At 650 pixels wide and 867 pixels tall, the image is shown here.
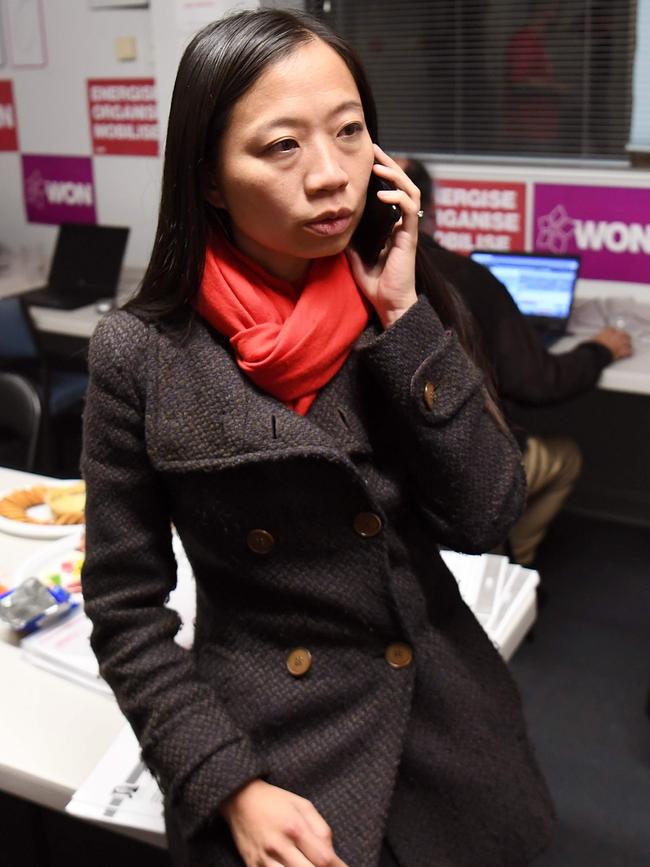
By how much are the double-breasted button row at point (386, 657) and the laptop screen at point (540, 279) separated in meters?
2.23

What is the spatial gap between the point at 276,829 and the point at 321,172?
0.56 m

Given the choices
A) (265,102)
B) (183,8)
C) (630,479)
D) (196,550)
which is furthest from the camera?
(630,479)

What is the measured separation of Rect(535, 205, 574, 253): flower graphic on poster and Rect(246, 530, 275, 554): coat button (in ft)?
8.50

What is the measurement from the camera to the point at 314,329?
0.90 m

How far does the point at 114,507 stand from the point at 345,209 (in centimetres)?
34

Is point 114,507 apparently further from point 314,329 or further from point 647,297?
point 647,297

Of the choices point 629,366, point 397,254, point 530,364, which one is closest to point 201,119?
point 397,254

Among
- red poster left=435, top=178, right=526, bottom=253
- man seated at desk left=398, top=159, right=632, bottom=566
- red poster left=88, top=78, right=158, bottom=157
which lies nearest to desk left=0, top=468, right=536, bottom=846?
man seated at desk left=398, top=159, right=632, bottom=566

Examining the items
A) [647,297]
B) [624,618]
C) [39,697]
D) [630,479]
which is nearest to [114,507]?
[39,697]

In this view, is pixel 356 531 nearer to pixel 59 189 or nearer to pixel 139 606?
pixel 139 606

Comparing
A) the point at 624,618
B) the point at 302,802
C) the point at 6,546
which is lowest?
the point at 624,618

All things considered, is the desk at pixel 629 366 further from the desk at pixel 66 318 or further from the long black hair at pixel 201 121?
the long black hair at pixel 201 121

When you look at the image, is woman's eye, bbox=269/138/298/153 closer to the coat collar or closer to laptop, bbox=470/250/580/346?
the coat collar

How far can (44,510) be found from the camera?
1.85m
